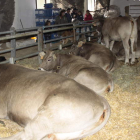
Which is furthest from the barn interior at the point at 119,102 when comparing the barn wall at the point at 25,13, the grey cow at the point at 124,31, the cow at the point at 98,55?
the grey cow at the point at 124,31

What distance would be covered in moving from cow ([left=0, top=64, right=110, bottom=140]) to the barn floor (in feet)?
1.17

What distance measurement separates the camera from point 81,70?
460 centimetres

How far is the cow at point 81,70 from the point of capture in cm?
432

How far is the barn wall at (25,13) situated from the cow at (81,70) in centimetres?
825

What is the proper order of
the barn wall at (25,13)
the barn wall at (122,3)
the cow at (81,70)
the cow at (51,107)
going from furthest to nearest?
the barn wall at (122,3) → the barn wall at (25,13) → the cow at (81,70) → the cow at (51,107)

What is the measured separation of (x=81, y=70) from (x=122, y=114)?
54.6 inches

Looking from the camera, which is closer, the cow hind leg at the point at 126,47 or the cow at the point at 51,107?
the cow at the point at 51,107

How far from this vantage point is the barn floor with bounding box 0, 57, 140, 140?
3111mm

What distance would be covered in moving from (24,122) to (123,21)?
5.90m

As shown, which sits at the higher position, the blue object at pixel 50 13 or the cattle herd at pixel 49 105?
the blue object at pixel 50 13

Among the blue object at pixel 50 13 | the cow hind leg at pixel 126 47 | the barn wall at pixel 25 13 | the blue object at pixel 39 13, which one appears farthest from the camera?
the blue object at pixel 39 13

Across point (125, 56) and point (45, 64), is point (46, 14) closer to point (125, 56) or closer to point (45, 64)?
point (125, 56)

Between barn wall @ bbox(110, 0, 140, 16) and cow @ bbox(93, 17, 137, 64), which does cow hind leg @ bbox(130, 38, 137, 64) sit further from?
barn wall @ bbox(110, 0, 140, 16)

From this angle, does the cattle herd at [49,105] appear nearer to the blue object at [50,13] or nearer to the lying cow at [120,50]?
the lying cow at [120,50]
